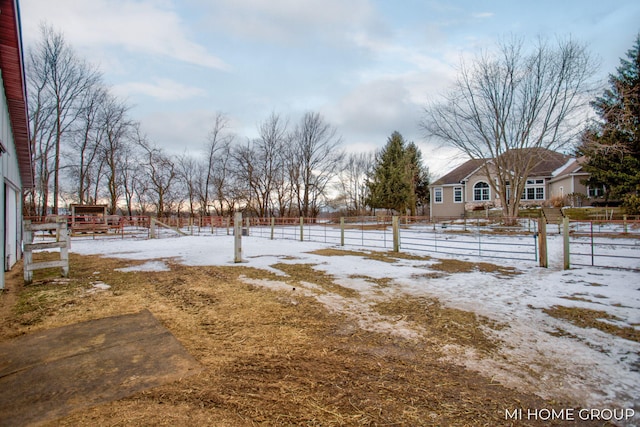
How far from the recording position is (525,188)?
31.7 m

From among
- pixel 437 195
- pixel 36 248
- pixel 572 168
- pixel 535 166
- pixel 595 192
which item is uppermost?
pixel 572 168

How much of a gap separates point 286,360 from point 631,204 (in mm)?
26631

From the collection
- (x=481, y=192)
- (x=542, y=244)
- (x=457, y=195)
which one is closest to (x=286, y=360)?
(x=542, y=244)

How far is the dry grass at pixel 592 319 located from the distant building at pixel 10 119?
29.4ft

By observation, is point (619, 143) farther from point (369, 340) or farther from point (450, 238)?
point (369, 340)

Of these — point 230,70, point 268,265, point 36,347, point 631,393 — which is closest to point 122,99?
point 230,70

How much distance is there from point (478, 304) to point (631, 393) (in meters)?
2.27

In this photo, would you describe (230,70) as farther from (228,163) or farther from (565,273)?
(228,163)

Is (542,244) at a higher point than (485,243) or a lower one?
higher

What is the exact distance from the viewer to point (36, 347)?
3053 mm

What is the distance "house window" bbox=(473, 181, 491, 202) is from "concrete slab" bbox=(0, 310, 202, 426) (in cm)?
3539

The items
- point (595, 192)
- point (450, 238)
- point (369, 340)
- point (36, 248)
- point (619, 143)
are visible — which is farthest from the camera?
point (595, 192)

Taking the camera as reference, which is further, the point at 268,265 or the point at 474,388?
the point at 268,265

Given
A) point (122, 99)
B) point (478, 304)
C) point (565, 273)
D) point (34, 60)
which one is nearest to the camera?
point (478, 304)
